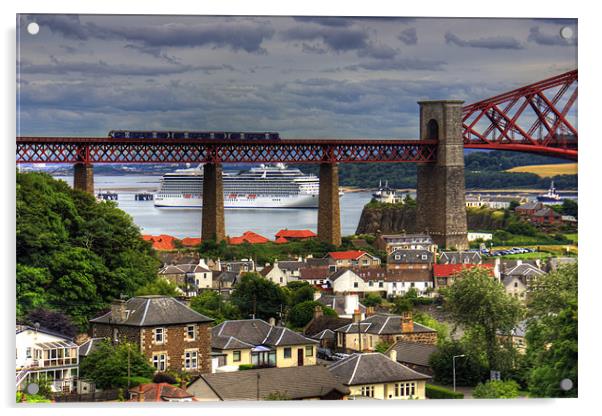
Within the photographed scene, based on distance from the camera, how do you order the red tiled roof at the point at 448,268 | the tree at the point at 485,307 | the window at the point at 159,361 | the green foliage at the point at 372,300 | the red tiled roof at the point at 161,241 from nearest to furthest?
the window at the point at 159,361 → the tree at the point at 485,307 → the green foliage at the point at 372,300 → the red tiled roof at the point at 448,268 → the red tiled roof at the point at 161,241

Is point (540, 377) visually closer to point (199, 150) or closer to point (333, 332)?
point (333, 332)

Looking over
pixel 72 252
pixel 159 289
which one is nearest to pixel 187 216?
pixel 159 289

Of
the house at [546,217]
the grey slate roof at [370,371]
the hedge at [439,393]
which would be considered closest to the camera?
the hedge at [439,393]

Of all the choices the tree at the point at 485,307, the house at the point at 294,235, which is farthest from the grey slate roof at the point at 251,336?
the house at the point at 294,235

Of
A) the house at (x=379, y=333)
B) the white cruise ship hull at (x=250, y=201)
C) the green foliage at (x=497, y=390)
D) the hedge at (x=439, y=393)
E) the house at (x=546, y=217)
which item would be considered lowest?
the hedge at (x=439, y=393)

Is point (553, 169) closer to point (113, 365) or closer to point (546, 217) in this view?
point (546, 217)

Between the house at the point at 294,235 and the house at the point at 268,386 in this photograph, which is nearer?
the house at the point at 268,386

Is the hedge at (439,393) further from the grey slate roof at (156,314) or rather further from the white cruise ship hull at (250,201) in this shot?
the white cruise ship hull at (250,201)

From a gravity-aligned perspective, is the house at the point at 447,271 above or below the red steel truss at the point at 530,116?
below
